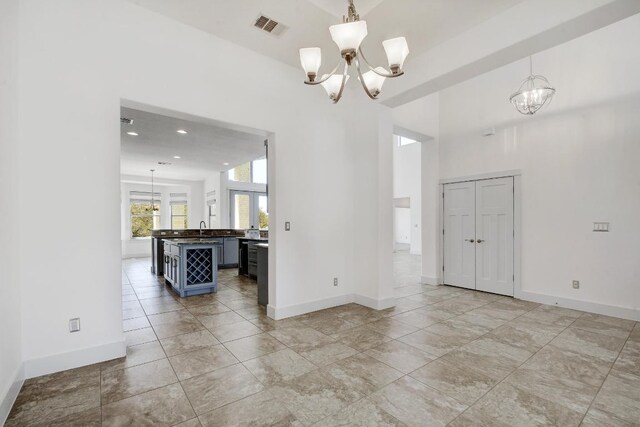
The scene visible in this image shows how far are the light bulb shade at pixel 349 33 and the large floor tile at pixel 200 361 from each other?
8.79ft

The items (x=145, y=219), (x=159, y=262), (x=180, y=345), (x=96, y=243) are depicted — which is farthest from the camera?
(x=145, y=219)

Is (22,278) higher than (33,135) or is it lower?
lower

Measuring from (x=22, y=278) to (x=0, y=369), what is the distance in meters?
0.72

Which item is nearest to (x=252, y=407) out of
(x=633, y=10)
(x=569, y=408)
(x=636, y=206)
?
(x=569, y=408)

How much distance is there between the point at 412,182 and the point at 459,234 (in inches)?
247

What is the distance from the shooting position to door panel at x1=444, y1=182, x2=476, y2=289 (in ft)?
17.4

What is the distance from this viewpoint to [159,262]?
22.8 feet

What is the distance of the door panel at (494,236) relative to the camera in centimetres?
482

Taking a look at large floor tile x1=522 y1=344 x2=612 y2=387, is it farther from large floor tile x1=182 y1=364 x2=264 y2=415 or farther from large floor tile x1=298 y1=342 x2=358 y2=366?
large floor tile x1=182 y1=364 x2=264 y2=415

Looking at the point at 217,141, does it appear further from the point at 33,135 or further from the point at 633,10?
the point at 633,10

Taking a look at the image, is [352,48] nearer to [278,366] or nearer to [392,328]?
[278,366]

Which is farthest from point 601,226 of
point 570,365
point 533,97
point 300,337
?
point 300,337

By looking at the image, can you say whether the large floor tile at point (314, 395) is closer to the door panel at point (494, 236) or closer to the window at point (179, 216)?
the door panel at point (494, 236)

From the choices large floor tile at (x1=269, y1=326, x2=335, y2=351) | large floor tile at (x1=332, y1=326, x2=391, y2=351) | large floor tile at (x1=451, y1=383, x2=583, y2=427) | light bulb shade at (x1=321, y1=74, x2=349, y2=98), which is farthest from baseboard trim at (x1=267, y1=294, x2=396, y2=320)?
light bulb shade at (x1=321, y1=74, x2=349, y2=98)
